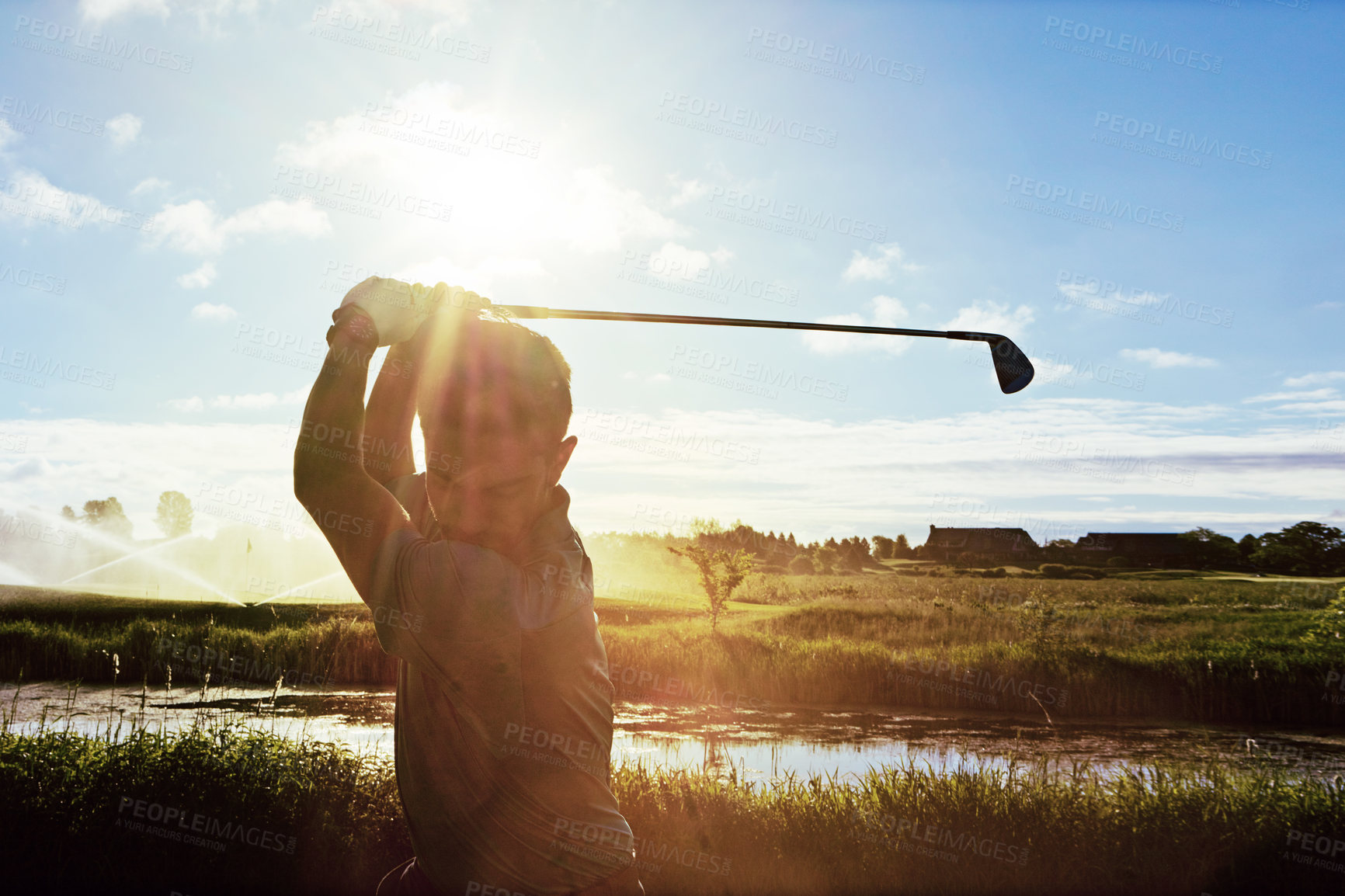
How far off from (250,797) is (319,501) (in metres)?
6.30

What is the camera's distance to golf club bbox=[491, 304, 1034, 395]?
9.30 feet

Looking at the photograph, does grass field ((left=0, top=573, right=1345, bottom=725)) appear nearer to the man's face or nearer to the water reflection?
the water reflection

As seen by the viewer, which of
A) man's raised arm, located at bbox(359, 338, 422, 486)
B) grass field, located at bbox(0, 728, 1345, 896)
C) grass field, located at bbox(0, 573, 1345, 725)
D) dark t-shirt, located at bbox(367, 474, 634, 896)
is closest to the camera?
dark t-shirt, located at bbox(367, 474, 634, 896)

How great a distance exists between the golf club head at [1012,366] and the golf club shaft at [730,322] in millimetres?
402

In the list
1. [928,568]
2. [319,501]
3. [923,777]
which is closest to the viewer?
[319,501]

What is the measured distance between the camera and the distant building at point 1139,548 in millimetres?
68438

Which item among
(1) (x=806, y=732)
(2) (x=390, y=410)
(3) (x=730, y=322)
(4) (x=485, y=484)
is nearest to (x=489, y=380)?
(4) (x=485, y=484)

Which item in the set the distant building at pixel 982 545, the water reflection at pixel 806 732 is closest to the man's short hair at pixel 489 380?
the water reflection at pixel 806 732

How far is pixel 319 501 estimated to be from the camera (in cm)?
116

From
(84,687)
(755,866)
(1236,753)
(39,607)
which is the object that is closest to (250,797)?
(755,866)

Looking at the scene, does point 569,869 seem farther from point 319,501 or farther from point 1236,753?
point 1236,753

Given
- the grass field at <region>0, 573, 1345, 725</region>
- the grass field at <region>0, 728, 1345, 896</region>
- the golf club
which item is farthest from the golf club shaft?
the grass field at <region>0, 573, 1345, 725</region>

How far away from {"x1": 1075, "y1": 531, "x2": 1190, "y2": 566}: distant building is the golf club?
253 ft

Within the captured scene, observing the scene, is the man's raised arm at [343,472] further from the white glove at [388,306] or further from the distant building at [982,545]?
the distant building at [982,545]
